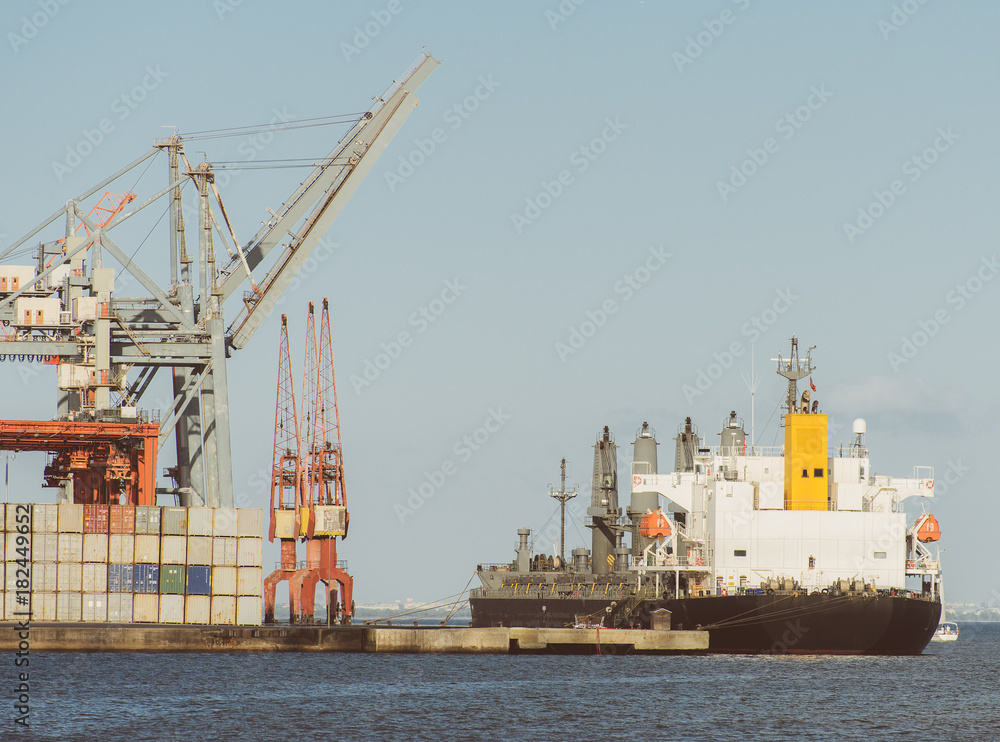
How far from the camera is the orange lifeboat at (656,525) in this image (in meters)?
62.7

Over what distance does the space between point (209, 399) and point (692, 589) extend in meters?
22.2

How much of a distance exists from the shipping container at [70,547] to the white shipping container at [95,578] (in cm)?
50

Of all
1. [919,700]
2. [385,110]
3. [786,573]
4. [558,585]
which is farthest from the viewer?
[558,585]

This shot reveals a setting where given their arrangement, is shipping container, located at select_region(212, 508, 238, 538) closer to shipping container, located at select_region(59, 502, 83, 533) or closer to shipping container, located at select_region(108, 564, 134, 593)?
shipping container, located at select_region(108, 564, 134, 593)

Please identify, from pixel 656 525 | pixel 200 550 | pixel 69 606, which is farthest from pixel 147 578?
pixel 656 525

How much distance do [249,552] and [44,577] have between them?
25.9 ft

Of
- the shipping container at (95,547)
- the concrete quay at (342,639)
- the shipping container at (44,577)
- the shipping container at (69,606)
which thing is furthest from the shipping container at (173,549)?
the shipping container at (44,577)

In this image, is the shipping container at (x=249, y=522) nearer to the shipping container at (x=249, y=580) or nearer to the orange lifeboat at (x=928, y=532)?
the shipping container at (x=249, y=580)

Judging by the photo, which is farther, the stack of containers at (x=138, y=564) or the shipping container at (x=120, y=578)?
the shipping container at (x=120, y=578)

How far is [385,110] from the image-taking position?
6962 centimetres

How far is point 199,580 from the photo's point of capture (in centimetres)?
5919

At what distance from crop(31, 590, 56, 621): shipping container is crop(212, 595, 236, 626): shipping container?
6.12 metres

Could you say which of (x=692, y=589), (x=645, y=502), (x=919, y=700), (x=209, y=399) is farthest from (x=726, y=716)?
(x=645, y=502)

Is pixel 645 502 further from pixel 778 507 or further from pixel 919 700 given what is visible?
pixel 919 700
